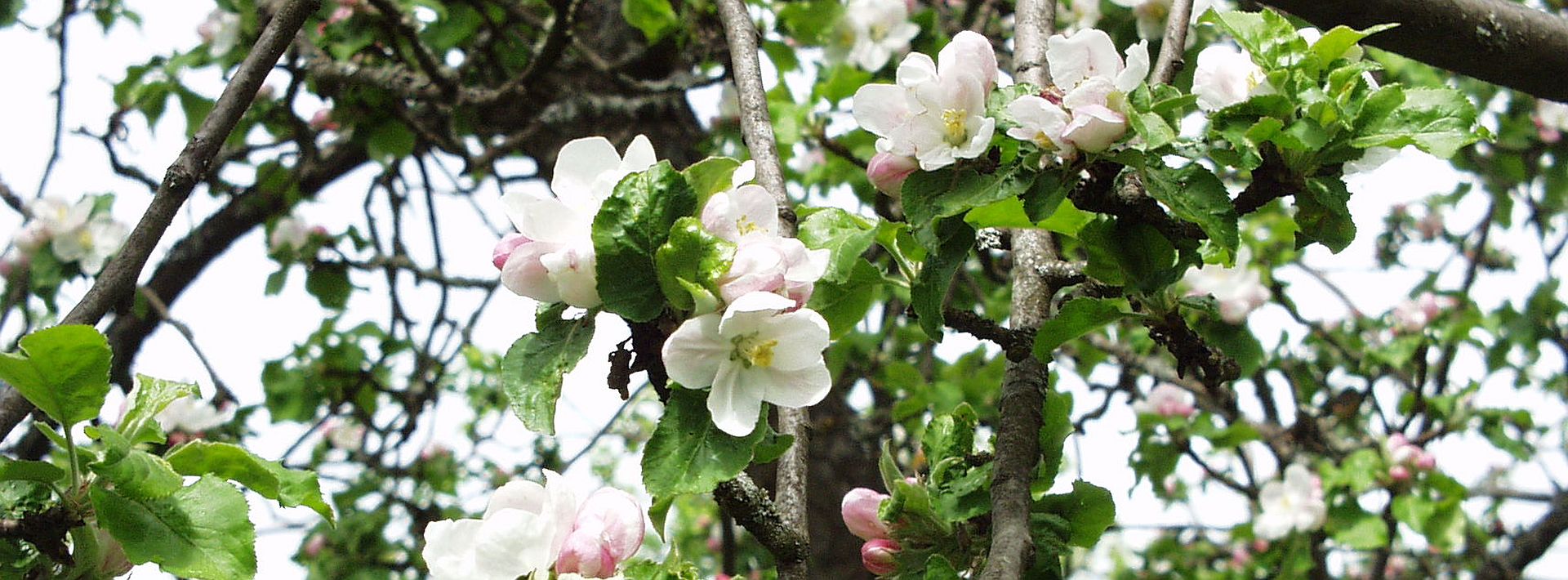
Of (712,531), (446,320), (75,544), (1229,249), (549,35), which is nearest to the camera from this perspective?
(1229,249)

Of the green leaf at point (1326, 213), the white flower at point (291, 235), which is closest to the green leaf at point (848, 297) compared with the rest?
the green leaf at point (1326, 213)

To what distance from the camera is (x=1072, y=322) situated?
3.40 ft

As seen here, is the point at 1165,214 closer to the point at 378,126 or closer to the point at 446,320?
the point at 378,126

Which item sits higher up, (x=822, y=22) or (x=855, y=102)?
(x=822, y=22)

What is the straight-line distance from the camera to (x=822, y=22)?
2.85 meters

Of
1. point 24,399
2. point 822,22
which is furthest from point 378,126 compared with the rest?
point 24,399

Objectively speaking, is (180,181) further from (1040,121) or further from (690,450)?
(1040,121)

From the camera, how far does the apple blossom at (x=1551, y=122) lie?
3438 mm

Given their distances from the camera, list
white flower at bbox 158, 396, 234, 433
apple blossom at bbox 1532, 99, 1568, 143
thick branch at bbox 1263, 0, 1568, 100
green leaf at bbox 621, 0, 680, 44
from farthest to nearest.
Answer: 1. apple blossom at bbox 1532, 99, 1568, 143
2. white flower at bbox 158, 396, 234, 433
3. green leaf at bbox 621, 0, 680, 44
4. thick branch at bbox 1263, 0, 1568, 100

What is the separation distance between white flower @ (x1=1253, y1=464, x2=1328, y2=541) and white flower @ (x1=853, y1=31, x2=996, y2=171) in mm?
2427

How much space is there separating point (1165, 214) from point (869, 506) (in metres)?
0.36

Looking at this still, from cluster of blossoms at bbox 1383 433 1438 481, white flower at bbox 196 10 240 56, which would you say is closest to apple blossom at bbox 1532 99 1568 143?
cluster of blossoms at bbox 1383 433 1438 481

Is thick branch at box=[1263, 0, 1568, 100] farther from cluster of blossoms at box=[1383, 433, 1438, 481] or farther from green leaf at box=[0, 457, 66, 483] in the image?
cluster of blossoms at box=[1383, 433, 1438, 481]

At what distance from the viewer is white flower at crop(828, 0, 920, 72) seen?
2.73 m
